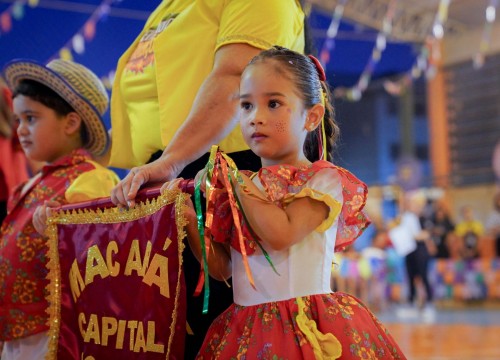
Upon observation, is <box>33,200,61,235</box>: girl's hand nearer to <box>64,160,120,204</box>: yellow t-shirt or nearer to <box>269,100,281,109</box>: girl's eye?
<box>64,160,120,204</box>: yellow t-shirt

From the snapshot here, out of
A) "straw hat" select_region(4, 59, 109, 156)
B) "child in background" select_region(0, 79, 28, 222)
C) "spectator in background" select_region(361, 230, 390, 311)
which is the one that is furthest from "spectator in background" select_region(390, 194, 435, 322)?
"straw hat" select_region(4, 59, 109, 156)

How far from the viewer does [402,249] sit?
29.0 feet

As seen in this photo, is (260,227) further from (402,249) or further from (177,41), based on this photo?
(402,249)

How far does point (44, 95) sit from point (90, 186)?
0.32 m

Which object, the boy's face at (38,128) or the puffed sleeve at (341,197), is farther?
the boy's face at (38,128)

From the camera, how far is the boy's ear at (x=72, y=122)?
6.60 feet

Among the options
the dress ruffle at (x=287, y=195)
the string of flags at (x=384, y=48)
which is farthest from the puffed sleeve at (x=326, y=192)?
the string of flags at (x=384, y=48)

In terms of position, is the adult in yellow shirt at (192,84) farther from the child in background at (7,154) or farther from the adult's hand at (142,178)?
A: the child in background at (7,154)

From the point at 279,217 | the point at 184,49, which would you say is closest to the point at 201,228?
the point at 279,217

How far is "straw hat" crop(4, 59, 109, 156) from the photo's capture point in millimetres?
1935

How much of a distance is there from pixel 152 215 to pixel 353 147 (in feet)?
36.2

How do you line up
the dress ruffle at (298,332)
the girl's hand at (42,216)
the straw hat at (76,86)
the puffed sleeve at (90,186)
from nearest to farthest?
the dress ruffle at (298,332) < the girl's hand at (42,216) < the puffed sleeve at (90,186) < the straw hat at (76,86)

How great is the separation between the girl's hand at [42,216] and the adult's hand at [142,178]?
0.33 m

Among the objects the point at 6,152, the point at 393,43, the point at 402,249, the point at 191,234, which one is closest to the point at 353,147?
the point at 393,43
